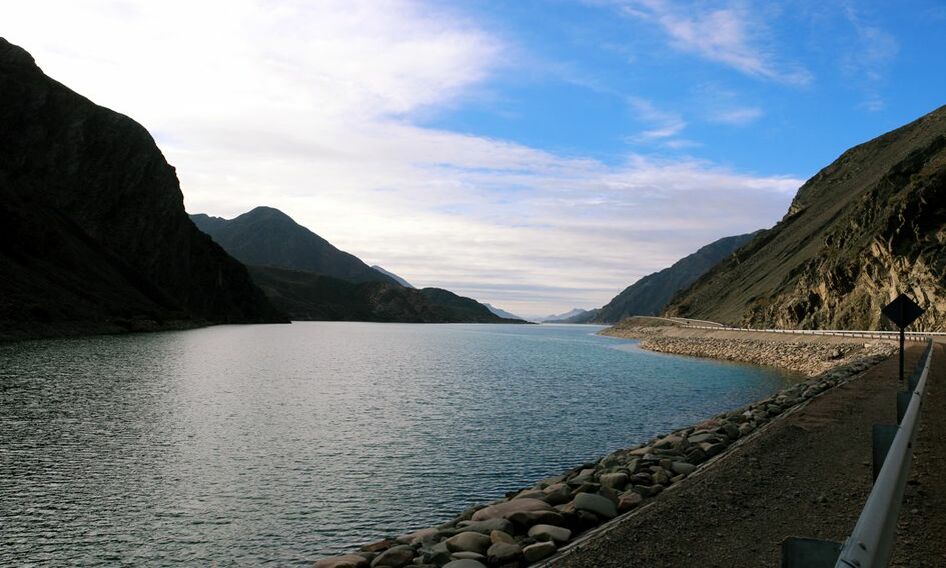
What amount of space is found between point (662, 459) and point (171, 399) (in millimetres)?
26481

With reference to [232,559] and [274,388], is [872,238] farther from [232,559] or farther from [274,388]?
[232,559]

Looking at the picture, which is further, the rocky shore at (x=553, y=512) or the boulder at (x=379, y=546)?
the boulder at (x=379, y=546)

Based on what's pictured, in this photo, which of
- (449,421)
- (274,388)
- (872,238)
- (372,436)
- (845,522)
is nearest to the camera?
(845,522)

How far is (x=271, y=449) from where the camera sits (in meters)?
21.2

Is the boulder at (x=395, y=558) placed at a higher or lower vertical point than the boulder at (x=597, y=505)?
lower

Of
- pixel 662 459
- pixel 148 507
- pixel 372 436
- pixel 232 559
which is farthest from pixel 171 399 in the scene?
pixel 662 459

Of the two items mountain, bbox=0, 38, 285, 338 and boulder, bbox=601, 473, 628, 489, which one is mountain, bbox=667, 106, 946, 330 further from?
mountain, bbox=0, 38, 285, 338

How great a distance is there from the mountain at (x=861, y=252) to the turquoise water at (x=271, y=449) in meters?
21.5

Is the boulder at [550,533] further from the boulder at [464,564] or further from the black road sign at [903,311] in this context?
the black road sign at [903,311]

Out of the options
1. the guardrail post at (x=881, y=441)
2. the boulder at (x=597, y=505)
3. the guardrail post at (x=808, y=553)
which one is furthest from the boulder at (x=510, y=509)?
the guardrail post at (x=808, y=553)

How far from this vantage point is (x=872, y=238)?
64.2m

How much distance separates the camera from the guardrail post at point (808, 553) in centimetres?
373

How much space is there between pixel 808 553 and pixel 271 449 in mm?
19804

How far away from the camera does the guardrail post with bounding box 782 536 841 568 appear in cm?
373
